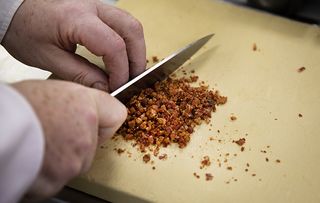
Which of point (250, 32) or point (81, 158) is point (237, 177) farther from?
point (250, 32)

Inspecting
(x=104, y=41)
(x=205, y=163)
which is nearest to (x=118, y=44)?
(x=104, y=41)

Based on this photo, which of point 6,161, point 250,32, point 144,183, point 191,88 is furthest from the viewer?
point 250,32

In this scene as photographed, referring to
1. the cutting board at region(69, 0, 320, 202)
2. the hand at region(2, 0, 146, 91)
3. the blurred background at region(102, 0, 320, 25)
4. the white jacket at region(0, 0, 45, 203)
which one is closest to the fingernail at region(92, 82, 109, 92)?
the hand at region(2, 0, 146, 91)

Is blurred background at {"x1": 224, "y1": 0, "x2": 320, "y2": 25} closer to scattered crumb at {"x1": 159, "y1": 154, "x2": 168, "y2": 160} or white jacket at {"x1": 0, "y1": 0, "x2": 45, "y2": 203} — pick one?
scattered crumb at {"x1": 159, "y1": 154, "x2": 168, "y2": 160}

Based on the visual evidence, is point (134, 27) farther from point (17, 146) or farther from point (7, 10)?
point (17, 146)

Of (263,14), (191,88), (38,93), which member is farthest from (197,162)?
(263,14)
